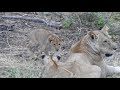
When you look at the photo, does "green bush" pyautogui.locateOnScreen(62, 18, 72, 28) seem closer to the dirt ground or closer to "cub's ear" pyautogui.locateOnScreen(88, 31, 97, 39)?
the dirt ground

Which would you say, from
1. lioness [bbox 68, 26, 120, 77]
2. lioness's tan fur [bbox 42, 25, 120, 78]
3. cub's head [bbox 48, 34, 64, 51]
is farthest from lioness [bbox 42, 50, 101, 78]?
cub's head [bbox 48, 34, 64, 51]

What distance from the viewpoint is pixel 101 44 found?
6.97m

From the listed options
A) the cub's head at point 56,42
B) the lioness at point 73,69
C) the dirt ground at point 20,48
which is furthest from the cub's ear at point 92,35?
the cub's head at point 56,42

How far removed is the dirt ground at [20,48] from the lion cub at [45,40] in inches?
7.4

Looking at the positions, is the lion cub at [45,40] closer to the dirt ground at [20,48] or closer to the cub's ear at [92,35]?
the dirt ground at [20,48]

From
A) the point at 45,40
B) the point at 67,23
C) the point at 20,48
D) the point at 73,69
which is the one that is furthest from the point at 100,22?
the point at 73,69

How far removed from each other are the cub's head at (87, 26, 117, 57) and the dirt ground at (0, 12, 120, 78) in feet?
0.81

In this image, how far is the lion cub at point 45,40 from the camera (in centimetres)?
792

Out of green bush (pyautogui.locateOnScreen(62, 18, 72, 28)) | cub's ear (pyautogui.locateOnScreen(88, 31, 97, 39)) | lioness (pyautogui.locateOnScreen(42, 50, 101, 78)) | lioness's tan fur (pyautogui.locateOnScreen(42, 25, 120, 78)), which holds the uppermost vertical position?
green bush (pyautogui.locateOnScreen(62, 18, 72, 28))

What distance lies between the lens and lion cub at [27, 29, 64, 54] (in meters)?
7.92

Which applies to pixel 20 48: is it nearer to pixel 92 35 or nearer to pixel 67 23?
pixel 67 23
